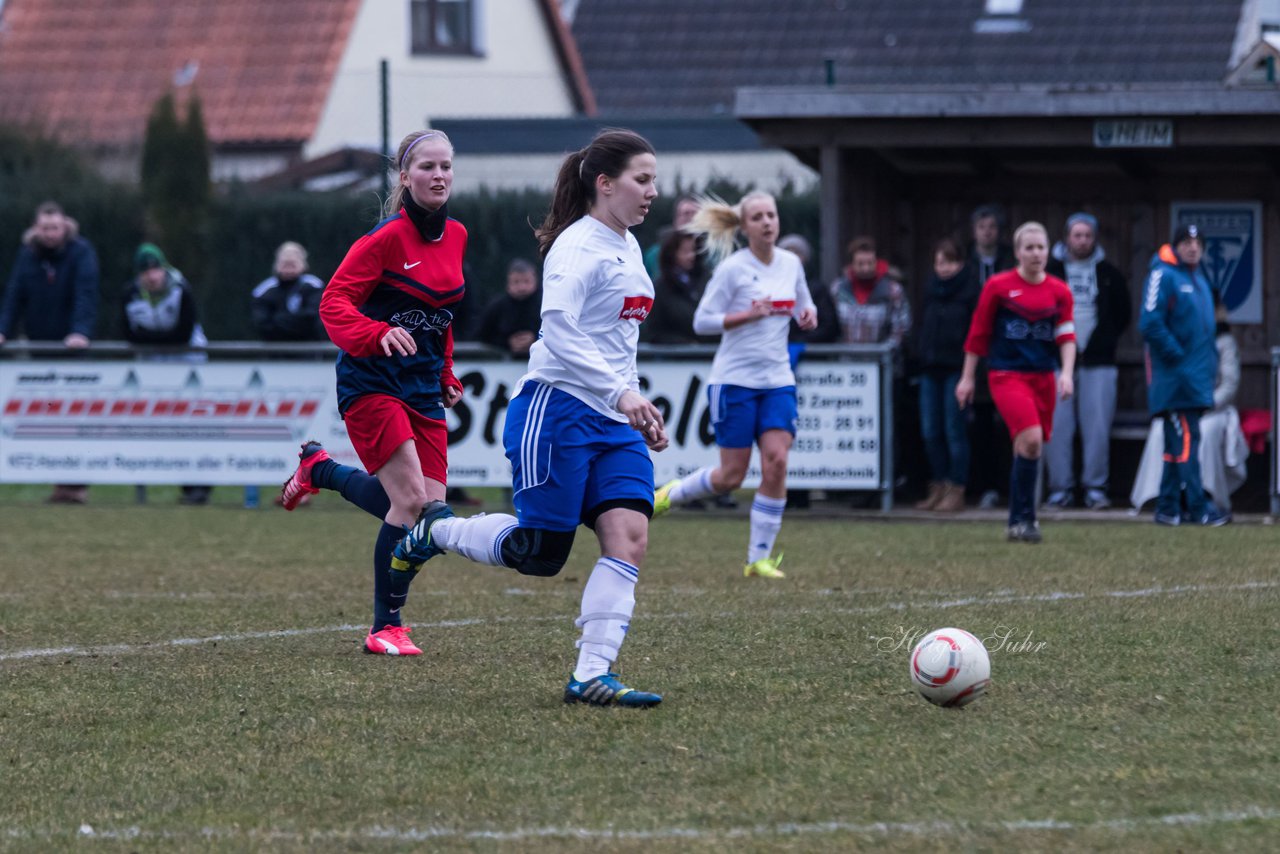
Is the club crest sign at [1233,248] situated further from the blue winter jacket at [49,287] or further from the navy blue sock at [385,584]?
the navy blue sock at [385,584]

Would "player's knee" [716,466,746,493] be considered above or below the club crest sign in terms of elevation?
below

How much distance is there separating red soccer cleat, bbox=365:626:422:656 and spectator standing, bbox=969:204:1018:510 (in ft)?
25.6

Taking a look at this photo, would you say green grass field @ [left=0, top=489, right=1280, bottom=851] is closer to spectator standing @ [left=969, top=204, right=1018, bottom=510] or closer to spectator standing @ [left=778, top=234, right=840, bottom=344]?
spectator standing @ [left=778, top=234, right=840, bottom=344]

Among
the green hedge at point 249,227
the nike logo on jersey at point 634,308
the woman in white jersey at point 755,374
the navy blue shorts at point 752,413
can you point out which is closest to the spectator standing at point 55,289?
the green hedge at point 249,227

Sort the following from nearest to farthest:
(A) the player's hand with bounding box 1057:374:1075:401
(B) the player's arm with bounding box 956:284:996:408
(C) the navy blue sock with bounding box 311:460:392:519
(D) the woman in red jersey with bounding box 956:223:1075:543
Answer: (C) the navy blue sock with bounding box 311:460:392:519 < (A) the player's hand with bounding box 1057:374:1075:401 < (D) the woman in red jersey with bounding box 956:223:1075:543 < (B) the player's arm with bounding box 956:284:996:408

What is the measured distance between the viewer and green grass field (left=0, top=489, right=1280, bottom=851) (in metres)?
4.52

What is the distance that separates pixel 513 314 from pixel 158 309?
285cm

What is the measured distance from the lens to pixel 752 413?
400 inches

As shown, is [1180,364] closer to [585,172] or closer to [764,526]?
[764,526]

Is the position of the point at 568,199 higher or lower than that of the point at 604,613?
higher

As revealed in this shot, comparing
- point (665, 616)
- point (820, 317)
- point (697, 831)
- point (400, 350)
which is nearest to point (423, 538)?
point (400, 350)

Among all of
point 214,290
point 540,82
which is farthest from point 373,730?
point 540,82

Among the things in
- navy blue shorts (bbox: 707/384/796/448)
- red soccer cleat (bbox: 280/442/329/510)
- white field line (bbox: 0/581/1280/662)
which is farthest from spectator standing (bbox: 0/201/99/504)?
red soccer cleat (bbox: 280/442/329/510)

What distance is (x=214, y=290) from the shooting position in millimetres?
19734
